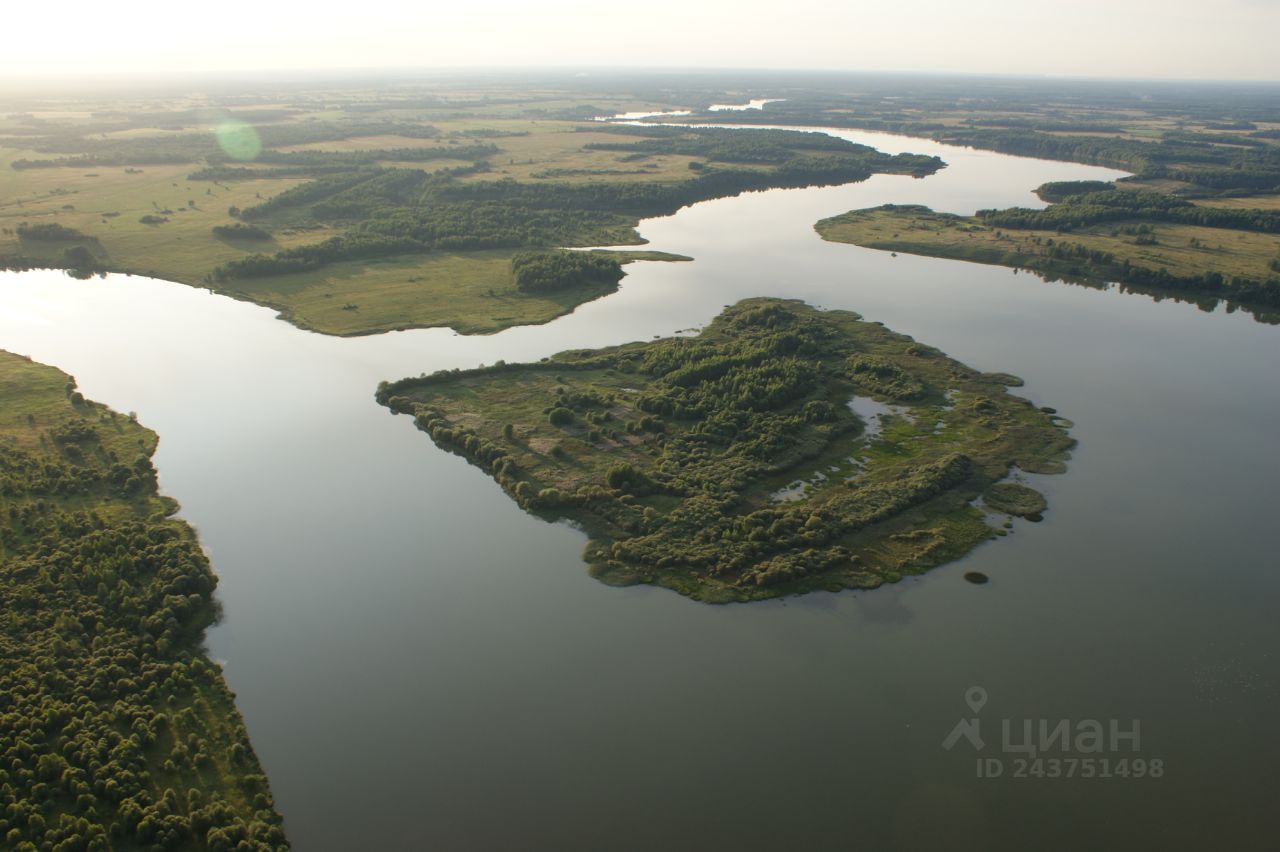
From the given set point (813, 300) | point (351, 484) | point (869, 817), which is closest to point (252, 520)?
point (351, 484)

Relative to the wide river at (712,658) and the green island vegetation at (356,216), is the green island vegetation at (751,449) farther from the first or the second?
the green island vegetation at (356,216)

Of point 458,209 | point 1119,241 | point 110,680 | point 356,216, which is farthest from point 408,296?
point 1119,241

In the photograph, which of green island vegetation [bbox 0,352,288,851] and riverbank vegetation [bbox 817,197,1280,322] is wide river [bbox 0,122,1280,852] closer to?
green island vegetation [bbox 0,352,288,851]

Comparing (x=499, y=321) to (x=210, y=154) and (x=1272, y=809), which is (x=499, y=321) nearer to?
(x=1272, y=809)

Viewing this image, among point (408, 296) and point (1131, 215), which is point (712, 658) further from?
point (1131, 215)

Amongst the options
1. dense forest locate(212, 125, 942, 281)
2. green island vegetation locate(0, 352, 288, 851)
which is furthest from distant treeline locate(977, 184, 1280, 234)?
green island vegetation locate(0, 352, 288, 851)

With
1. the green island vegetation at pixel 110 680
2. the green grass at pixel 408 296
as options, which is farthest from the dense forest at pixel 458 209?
the green island vegetation at pixel 110 680
